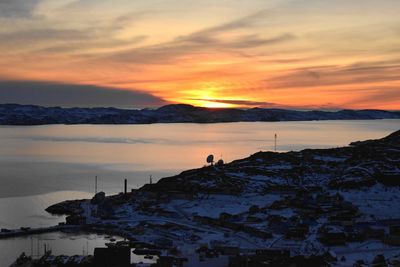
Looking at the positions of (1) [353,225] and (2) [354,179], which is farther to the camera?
(2) [354,179]

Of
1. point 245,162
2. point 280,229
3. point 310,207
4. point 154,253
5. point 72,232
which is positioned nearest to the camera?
point 154,253

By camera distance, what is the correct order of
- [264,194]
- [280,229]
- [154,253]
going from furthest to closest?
1. [264,194]
2. [280,229]
3. [154,253]

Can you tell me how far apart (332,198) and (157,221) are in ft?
53.2

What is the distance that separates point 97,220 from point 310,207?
Result: 18147 mm

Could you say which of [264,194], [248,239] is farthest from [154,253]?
[264,194]

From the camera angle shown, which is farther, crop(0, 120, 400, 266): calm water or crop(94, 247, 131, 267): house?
crop(0, 120, 400, 266): calm water

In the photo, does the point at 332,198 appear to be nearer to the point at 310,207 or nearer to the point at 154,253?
the point at 310,207

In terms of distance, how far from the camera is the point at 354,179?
51.8m

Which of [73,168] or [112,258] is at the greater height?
[73,168]

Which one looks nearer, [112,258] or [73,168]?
[112,258]

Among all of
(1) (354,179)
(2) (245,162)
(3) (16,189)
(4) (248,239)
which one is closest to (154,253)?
(4) (248,239)

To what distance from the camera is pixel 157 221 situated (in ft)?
142

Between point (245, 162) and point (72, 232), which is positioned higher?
point (245, 162)

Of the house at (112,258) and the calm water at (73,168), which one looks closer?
the house at (112,258)
